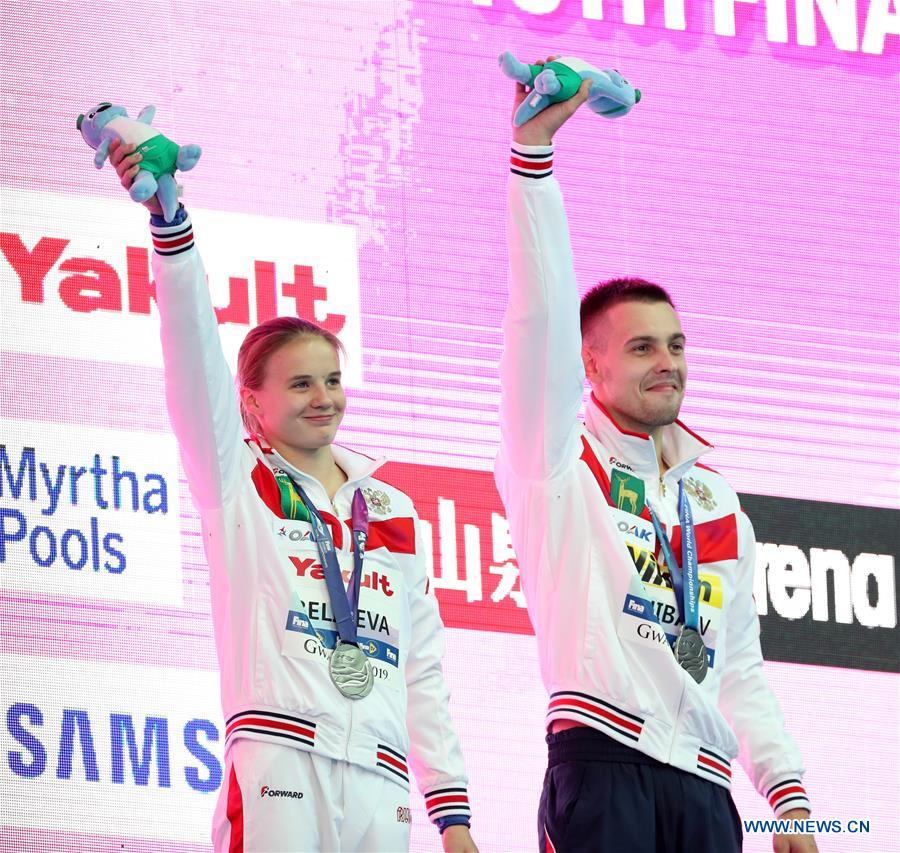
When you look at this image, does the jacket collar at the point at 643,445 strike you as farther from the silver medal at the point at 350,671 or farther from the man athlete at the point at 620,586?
the silver medal at the point at 350,671

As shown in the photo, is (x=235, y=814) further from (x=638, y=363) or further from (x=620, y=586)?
(x=638, y=363)

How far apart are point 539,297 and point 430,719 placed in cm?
84

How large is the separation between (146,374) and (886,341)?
221 centimetres

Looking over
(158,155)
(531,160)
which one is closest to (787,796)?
(531,160)

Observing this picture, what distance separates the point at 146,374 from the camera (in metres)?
4.53

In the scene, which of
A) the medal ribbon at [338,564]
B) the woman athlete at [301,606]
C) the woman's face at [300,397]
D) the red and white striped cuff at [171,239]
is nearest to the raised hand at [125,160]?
the woman athlete at [301,606]

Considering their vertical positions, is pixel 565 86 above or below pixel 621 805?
above

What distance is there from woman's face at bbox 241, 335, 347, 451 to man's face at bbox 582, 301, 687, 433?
572 millimetres

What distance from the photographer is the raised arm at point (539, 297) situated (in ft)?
11.8

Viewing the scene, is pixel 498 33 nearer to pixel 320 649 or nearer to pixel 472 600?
pixel 472 600

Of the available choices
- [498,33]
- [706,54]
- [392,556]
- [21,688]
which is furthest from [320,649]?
[706,54]

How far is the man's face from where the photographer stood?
12.7 feet

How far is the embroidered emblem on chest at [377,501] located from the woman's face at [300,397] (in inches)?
5.2

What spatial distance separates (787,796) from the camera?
150 inches
